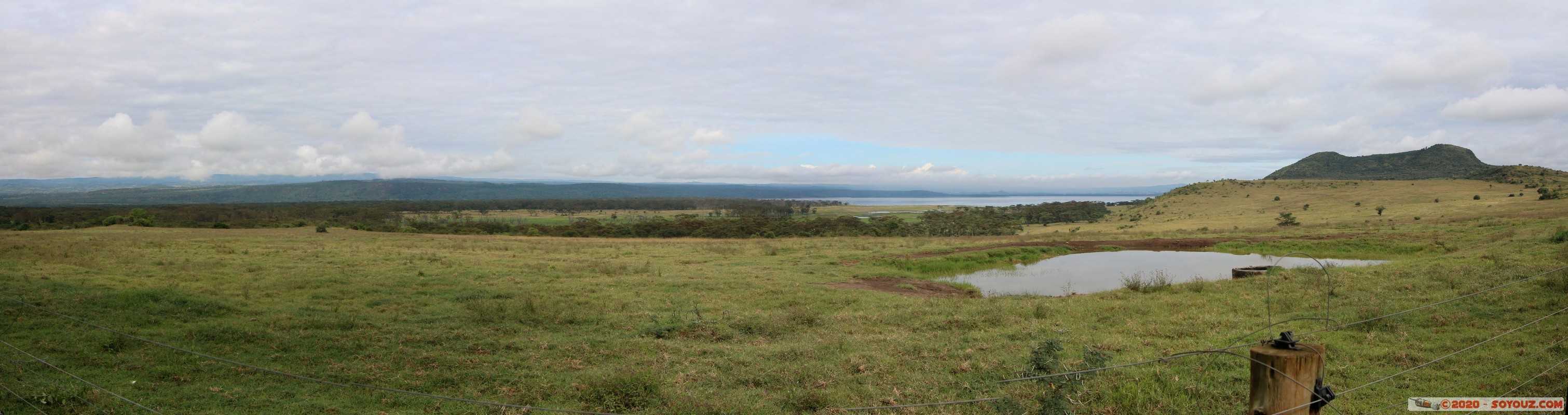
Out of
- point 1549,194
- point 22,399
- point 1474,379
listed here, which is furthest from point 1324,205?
point 22,399

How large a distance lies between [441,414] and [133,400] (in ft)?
10.9

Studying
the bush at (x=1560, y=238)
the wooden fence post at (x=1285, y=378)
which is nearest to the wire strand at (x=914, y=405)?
the wooden fence post at (x=1285, y=378)

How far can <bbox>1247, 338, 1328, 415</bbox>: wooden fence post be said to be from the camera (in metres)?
3.38

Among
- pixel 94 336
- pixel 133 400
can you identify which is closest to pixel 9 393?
pixel 133 400

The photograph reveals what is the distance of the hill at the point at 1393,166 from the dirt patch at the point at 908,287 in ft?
390

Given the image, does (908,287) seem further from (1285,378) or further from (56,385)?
(56,385)

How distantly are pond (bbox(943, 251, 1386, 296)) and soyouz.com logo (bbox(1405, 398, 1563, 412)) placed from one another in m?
13.0

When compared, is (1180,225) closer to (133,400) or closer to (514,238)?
(514,238)

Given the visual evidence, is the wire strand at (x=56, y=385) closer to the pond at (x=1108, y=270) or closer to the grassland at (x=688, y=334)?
the grassland at (x=688, y=334)

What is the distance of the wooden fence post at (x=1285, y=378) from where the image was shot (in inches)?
133

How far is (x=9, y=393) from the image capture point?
6.70 meters

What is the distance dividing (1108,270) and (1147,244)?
10.5 m

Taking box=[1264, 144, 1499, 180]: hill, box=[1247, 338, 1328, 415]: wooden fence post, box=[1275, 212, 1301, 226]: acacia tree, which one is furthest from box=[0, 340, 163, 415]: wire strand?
box=[1264, 144, 1499, 180]: hill

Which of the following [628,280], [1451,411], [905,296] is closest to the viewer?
[1451,411]
